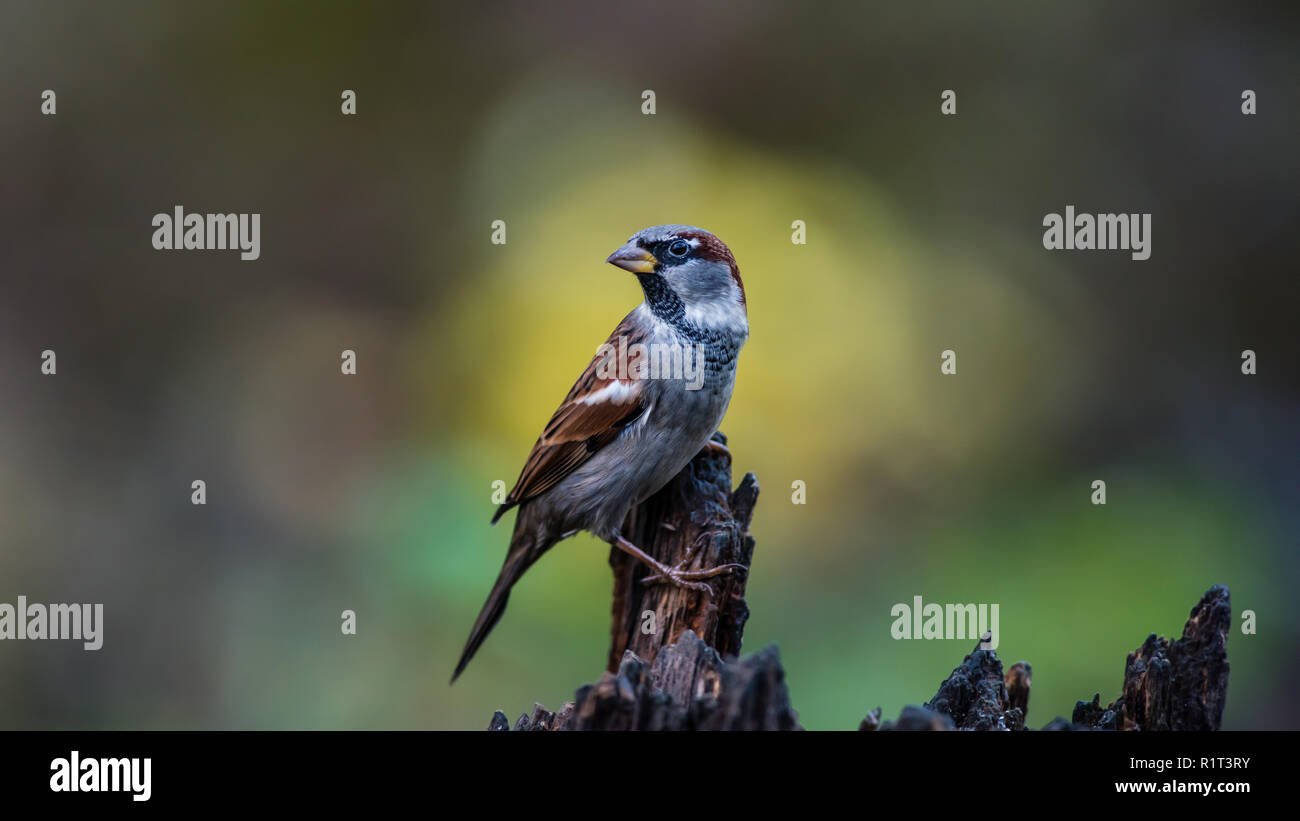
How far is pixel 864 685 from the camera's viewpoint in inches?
233

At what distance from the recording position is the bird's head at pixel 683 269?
4.54 meters

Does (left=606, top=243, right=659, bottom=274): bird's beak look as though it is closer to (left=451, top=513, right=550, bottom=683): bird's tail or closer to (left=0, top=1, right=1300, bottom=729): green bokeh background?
(left=451, top=513, right=550, bottom=683): bird's tail

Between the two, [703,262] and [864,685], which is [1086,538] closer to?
[864,685]

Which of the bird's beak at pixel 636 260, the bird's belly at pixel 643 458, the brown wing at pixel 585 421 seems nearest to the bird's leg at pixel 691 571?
the bird's belly at pixel 643 458

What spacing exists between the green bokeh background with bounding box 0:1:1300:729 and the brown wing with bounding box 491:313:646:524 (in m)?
1.70

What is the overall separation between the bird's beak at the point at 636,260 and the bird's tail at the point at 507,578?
1230 mm

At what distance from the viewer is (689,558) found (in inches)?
170

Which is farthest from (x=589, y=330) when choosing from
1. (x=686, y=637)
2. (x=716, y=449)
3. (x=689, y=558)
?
(x=686, y=637)

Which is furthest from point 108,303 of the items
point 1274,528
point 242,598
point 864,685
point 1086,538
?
point 1274,528

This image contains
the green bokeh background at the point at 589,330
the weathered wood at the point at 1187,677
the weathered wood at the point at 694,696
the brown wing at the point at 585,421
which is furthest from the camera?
the green bokeh background at the point at 589,330

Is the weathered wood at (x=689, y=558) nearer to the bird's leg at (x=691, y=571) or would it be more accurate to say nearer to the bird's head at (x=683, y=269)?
the bird's leg at (x=691, y=571)

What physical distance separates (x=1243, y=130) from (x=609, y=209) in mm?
4617

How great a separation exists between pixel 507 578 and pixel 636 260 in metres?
1.51

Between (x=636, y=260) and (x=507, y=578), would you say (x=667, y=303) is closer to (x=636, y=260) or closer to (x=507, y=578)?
(x=636, y=260)
